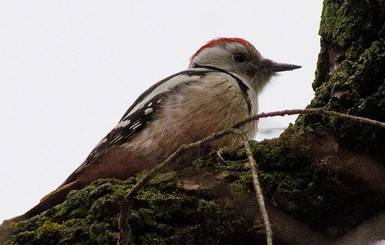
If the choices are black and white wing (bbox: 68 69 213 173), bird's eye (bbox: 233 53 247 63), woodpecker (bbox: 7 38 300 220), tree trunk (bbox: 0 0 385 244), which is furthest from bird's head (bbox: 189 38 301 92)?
tree trunk (bbox: 0 0 385 244)

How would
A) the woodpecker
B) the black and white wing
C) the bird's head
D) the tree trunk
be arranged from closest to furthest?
the tree trunk < the woodpecker < the black and white wing < the bird's head

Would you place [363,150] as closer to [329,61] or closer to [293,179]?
[293,179]

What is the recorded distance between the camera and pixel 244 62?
14.5 feet

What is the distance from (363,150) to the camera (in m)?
2.36

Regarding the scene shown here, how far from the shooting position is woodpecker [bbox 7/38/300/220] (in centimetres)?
325

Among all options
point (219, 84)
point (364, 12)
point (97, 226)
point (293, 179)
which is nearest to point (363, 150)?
point (293, 179)

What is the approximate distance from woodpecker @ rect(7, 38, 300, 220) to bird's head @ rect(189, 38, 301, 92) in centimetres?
44

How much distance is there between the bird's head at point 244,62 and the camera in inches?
173

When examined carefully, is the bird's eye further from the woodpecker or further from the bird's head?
the woodpecker

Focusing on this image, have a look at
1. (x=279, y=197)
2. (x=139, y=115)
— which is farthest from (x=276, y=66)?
(x=279, y=197)

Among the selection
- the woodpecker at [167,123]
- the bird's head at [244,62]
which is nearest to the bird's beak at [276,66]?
the bird's head at [244,62]

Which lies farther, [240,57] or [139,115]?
[240,57]

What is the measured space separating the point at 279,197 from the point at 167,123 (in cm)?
119

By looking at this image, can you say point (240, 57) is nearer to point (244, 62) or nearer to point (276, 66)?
point (244, 62)
